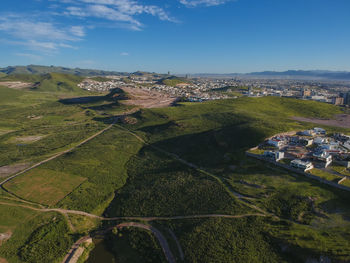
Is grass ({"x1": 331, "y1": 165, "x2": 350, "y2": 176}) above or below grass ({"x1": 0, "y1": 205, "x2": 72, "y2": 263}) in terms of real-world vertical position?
above

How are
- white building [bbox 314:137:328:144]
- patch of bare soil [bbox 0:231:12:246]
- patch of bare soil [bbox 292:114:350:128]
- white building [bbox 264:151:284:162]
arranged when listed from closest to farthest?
patch of bare soil [bbox 0:231:12:246], white building [bbox 264:151:284:162], white building [bbox 314:137:328:144], patch of bare soil [bbox 292:114:350:128]

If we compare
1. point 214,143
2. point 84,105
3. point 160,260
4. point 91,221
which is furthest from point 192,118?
point 84,105

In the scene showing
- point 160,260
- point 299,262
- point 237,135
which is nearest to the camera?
point 299,262

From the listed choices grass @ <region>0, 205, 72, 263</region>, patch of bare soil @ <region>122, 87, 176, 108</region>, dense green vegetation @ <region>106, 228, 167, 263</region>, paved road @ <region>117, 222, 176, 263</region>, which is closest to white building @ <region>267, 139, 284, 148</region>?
paved road @ <region>117, 222, 176, 263</region>

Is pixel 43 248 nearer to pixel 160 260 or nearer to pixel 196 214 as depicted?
pixel 160 260

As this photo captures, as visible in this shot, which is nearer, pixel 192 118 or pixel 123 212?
pixel 123 212

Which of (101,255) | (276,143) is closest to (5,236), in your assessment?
(101,255)

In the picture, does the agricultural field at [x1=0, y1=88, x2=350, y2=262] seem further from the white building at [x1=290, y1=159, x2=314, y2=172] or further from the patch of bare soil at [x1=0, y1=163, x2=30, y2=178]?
the patch of bare soil at [x1=0, y1=163, x2=30, y2=178]
